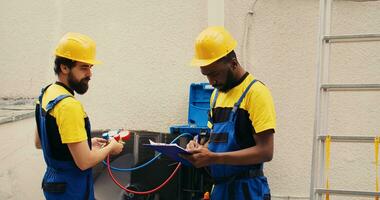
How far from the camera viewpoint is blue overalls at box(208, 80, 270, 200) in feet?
8.42

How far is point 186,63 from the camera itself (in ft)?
15.2

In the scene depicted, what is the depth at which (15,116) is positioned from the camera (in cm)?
450

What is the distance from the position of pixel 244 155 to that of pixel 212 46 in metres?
0.70

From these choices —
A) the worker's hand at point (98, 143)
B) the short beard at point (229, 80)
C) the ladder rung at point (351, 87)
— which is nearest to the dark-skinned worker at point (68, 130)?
the worker's hand at point (98, 143)

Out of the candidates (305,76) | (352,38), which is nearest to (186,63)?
(305,76)

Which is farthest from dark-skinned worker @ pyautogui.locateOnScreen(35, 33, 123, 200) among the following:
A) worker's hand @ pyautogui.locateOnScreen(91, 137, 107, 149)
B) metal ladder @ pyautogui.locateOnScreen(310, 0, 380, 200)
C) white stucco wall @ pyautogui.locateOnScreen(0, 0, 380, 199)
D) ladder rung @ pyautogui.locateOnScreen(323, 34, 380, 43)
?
white stucco wall @ pyautogui.locateOnScreen(0, 0, 380, 199)

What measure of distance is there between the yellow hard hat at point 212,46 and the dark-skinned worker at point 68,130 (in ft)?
2.35

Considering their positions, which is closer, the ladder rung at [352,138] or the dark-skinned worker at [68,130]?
the dark-skinned worker at [68,130]

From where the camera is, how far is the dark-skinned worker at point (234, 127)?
98.2 inches

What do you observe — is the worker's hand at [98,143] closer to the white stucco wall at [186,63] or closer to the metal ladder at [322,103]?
the metal ladder at [322,103]

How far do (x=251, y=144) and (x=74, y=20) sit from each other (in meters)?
3.00

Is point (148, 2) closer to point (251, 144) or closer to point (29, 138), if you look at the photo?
point (29, 138)

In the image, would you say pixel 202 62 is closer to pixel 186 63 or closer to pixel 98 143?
pixel 98 143

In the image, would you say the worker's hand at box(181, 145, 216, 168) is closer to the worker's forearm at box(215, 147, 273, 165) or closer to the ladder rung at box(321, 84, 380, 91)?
the worker's forearm at box(215, 147, 273, 165)
